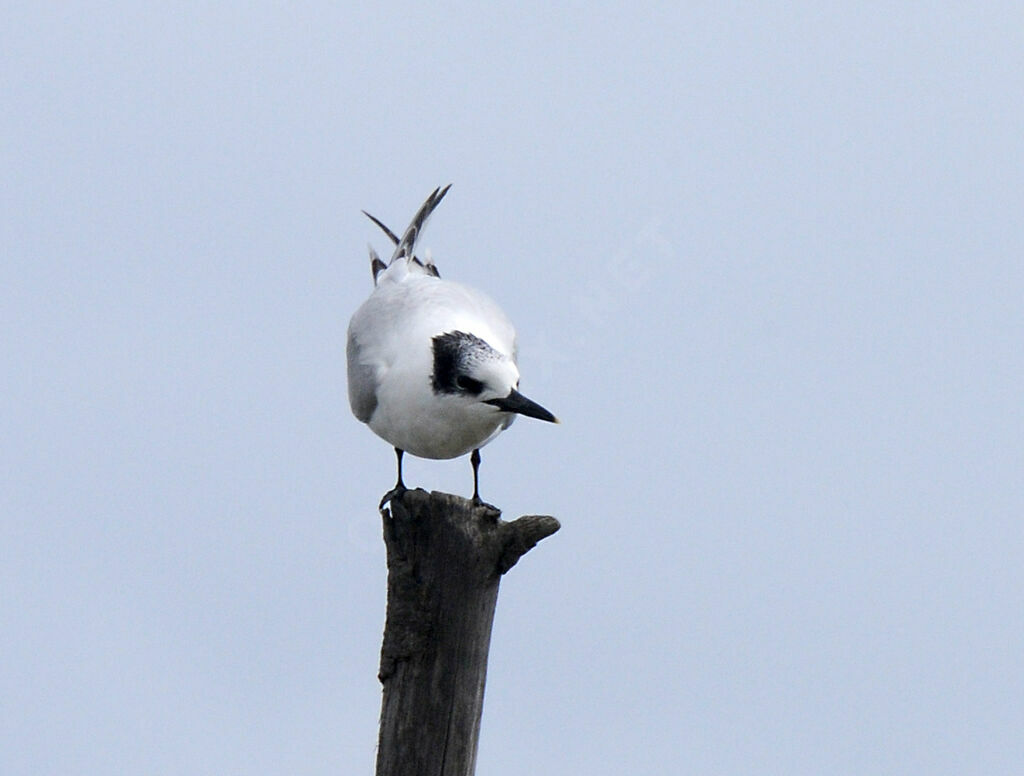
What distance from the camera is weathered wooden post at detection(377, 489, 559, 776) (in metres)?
6.96

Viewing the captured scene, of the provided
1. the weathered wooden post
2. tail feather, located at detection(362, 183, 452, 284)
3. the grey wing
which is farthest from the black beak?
tail feather, located at detection(362, 183, 452, 284)

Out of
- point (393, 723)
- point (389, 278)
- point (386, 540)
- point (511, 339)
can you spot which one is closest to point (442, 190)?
point (389, 278)

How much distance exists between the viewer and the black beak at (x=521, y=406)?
290 inches

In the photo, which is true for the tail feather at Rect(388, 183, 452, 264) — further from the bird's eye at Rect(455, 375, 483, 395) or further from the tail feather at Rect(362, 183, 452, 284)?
the bird's eye at Rect(455, 375, 483, 395)

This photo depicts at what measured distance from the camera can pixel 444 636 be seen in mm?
7027

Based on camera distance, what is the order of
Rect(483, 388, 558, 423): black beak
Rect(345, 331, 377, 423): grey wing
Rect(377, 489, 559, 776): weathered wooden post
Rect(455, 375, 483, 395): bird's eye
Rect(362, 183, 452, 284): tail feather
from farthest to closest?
Rect(362, 183, 452, 284): tail feather < Rect(345, 331, 377, 423): grey wing < Rect(455, 375, 483, 395): bird's eye < Rect(483, 388, 558, 423): black beak < Rect(377, 489, 559, 776): weathered wooden post

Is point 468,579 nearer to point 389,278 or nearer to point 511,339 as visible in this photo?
point 511,339

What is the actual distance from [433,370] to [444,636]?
1456 mm

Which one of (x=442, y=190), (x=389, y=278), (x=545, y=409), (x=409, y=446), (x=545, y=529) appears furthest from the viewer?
(x=442, y=190)

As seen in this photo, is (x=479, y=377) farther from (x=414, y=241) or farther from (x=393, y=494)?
(x=414, y=241)

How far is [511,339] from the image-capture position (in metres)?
8.53

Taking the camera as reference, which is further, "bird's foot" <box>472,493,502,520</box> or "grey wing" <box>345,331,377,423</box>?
"grey wing" <box>345,331,377,423</box>

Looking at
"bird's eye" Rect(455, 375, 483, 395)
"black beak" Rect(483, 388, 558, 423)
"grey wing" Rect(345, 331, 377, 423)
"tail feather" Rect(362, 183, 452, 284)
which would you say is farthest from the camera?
"tail feather" Rect(362, 183, 452, 284)

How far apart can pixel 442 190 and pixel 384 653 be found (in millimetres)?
4082
